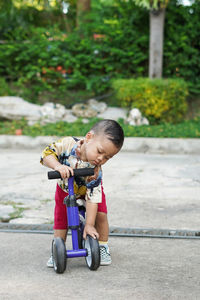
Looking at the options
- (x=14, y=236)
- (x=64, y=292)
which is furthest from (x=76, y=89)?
(x=64, y=292)

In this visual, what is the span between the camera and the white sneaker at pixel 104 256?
2748 mm

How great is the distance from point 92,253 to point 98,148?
584 millimetres

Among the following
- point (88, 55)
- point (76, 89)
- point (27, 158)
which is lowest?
point (27, 158)

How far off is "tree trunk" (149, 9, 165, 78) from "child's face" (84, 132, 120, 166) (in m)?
7.87

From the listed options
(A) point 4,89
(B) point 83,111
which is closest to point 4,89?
(A) point 4,89

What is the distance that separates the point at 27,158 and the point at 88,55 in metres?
4.57

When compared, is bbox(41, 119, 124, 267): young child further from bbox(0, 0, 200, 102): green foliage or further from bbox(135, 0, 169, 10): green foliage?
bbox(0, 0, 200, 102): green foliage

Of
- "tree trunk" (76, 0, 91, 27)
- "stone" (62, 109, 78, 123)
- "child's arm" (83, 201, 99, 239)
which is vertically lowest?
"stone" (62, 109, 78, 123)

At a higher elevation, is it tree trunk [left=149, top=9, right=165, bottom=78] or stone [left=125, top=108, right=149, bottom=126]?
tree trunk [left=149, top=9, right=165, bottom=78]

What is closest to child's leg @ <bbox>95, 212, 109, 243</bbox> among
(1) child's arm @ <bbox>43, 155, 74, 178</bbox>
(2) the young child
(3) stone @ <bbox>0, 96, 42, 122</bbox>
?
(2) the young child

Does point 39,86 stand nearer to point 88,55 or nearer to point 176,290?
point 88,55

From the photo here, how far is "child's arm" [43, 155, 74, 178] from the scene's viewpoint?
2.52 m

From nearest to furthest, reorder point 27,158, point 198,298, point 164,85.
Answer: point 198,298 < point 27,158 < point 164,85

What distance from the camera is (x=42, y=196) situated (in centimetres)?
457
